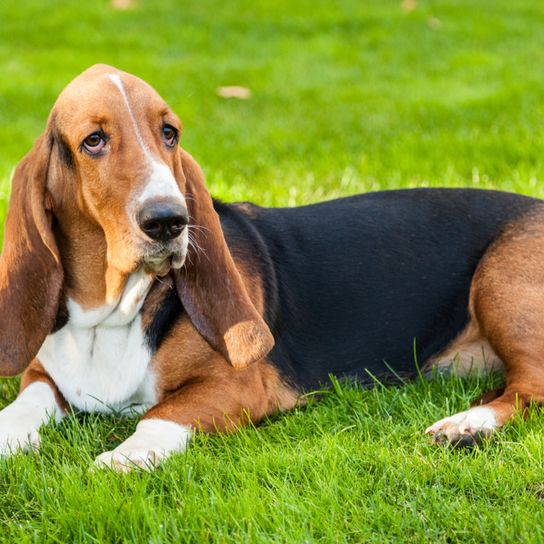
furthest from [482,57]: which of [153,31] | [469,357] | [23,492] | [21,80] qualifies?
[23,492]

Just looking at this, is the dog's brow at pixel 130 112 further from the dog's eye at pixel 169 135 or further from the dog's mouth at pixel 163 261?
the dog's mouth at pixel 163 261

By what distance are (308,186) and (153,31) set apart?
6561mm

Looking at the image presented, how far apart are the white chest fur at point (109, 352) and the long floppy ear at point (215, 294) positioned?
20 centimetres

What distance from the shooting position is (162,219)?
3260 millimetres

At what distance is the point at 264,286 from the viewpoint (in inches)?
170

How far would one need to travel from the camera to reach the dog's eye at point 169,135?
3.67 meters

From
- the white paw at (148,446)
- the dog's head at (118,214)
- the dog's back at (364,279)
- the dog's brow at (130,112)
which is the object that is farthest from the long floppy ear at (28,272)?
the dog's back at (364,279)

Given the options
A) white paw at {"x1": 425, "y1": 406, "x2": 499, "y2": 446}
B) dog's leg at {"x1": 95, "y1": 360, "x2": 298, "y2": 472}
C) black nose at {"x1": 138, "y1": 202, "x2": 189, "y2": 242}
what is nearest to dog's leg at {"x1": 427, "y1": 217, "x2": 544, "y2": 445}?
white paw at {"x1": 425, "y1": 406, "x2": 499, "y2": 446}

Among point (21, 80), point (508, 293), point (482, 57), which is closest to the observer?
point (508, 293)

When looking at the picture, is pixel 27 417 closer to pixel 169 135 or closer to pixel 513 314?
pixel 169 135

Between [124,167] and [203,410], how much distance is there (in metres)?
1.04

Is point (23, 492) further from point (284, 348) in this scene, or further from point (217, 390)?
point (284, 348)

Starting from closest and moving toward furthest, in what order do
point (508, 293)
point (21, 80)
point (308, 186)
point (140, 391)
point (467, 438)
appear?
point (467, 438) → point (140, 391) → point (508, 293) → point (308, 186) → point (21, 80)

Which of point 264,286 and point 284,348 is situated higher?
point 264,286
